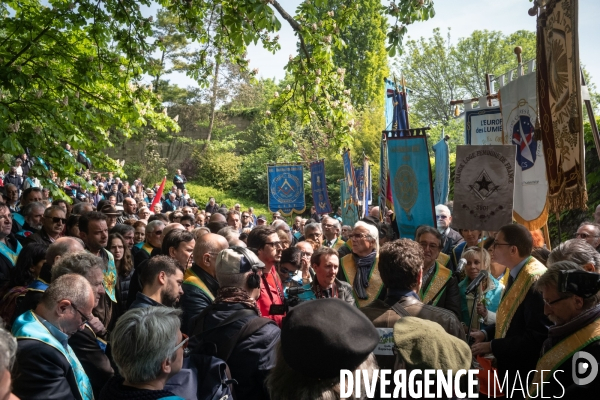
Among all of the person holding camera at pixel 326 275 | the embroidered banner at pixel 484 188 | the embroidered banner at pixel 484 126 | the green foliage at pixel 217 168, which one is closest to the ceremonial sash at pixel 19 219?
the person holding camera at pixel 326 275

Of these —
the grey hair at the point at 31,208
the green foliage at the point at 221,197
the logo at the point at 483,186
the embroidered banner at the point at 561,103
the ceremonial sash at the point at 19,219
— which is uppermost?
the embroidered banner at the point at 561,103

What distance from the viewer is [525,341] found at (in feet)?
12.5

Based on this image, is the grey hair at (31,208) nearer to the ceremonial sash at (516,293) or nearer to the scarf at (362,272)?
the scarf at (362,272)

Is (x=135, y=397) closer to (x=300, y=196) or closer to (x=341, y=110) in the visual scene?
(x=341, y=110)

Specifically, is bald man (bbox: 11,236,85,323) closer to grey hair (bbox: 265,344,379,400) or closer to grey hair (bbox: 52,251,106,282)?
grey hair (bbox: 52,251,106,282)

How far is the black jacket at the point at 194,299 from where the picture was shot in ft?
14.0

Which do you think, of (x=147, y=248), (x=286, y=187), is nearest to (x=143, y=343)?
(x=147, y=248)

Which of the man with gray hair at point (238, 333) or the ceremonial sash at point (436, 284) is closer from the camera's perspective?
the man with gray hair at point (238, 333)


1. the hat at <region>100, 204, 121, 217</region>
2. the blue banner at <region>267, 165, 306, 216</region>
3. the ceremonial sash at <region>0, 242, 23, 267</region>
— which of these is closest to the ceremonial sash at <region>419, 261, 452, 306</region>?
the ceremonial sash at <region>0, 242, 23, 267</region>

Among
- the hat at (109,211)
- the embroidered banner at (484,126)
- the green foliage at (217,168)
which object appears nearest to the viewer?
the embroidered banner at (484,126)

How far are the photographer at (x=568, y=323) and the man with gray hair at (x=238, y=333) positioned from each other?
148 centimetres

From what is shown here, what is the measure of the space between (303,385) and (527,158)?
513 centimetres

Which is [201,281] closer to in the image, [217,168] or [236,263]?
[236,263]

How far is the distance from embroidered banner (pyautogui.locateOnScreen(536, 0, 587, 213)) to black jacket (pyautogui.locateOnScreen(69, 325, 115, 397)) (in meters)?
3.63
